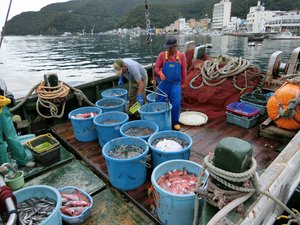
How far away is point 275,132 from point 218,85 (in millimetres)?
2181

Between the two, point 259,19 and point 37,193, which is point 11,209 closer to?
point 37,193

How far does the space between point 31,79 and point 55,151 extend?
22266 millimetres

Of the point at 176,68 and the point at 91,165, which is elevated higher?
the point at 176,68

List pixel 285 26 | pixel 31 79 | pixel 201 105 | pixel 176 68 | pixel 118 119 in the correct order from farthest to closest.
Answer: pixel 285 26 → pixel 31 79 → pixel 201 105 → pixel 118 119 → pixel 176 68

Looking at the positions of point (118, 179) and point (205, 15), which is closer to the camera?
point (118, 179)

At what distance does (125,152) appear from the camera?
3234 mm

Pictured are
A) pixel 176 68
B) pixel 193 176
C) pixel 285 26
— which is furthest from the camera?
pixel 285 26

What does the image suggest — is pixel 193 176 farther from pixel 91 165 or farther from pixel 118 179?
pixel 91 165

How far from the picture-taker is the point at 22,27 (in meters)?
130

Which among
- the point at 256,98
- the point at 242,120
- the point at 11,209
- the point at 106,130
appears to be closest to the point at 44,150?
the point at 106,130

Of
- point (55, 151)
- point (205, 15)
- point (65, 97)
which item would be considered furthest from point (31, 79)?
point (205, 15)

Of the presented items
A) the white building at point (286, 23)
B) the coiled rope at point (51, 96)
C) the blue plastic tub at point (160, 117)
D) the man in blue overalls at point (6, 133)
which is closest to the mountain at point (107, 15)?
the white building at point (286, 23)

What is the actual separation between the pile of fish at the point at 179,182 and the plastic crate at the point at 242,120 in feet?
8.04

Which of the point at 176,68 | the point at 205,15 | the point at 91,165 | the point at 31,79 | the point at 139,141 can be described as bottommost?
the point at 31,79
